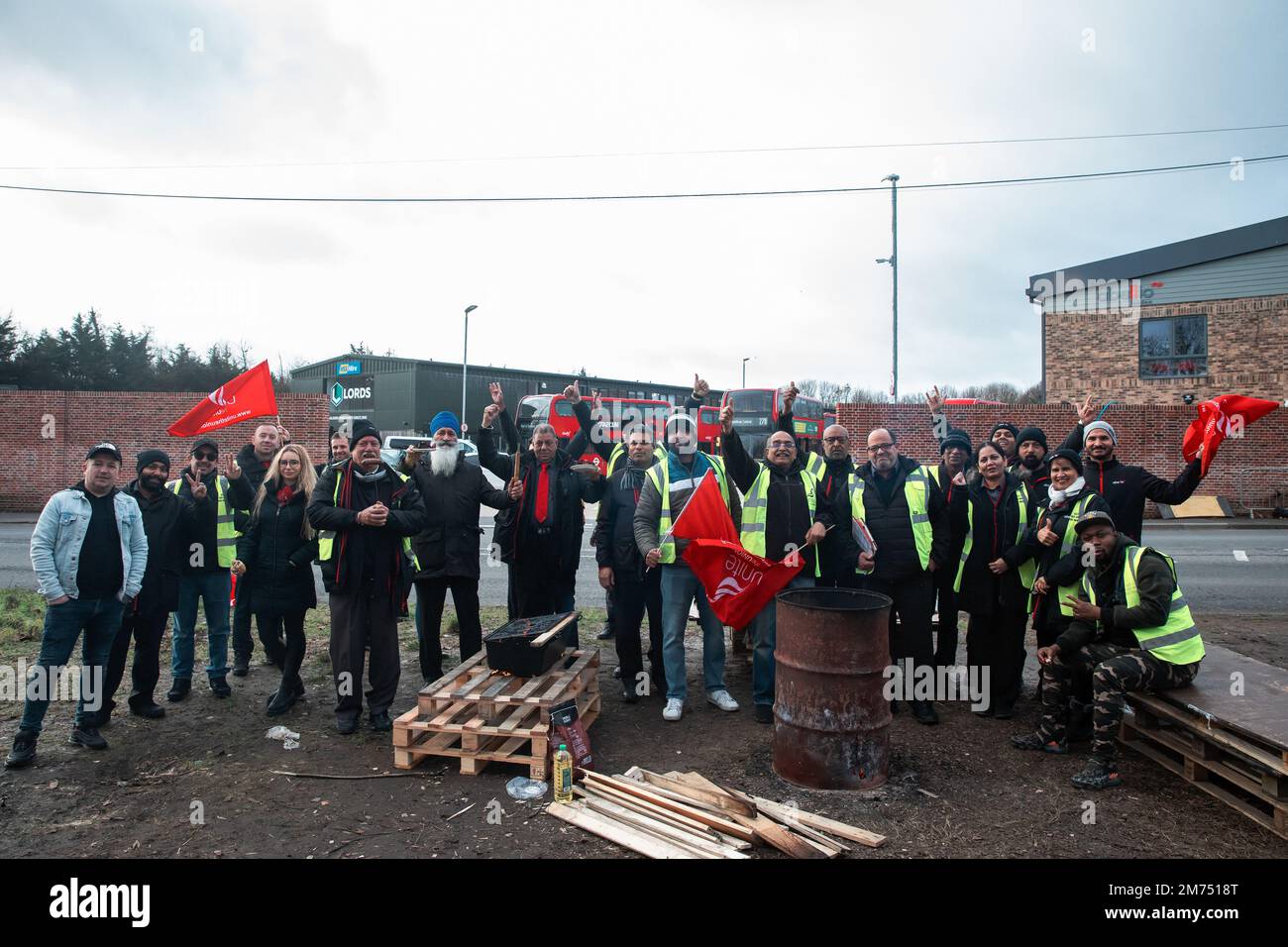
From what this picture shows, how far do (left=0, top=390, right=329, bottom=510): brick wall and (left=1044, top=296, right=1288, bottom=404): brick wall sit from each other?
78.6ft

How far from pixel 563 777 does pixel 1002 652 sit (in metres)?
3.51

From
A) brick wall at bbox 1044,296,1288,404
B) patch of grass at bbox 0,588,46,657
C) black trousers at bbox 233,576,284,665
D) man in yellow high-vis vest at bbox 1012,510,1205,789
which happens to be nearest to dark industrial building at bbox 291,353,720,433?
brick wall at bbox 1044,296,1288,404

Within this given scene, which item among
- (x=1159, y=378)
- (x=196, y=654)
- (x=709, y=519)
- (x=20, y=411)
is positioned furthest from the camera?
(x=1159, y=378)

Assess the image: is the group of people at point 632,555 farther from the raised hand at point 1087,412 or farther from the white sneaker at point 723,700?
the raised hand at point 1087,412

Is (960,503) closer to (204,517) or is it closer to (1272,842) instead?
(1272,842)

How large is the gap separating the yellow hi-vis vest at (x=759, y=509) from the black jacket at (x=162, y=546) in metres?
4.29

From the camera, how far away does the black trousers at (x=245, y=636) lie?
21.6ft

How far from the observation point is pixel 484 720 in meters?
4.86

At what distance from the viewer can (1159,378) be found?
24891mm

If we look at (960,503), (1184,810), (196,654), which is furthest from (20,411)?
(1184,810)

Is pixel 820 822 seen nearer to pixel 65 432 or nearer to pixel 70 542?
pixel 70 542

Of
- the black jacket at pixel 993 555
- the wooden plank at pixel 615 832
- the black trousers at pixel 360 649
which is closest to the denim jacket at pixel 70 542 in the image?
the black trousers at pixel 360 649

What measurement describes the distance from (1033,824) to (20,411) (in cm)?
2751

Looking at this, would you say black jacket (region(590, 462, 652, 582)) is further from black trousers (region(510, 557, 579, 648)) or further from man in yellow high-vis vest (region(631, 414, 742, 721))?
black trousers (region(510, 557, 579, 648))
